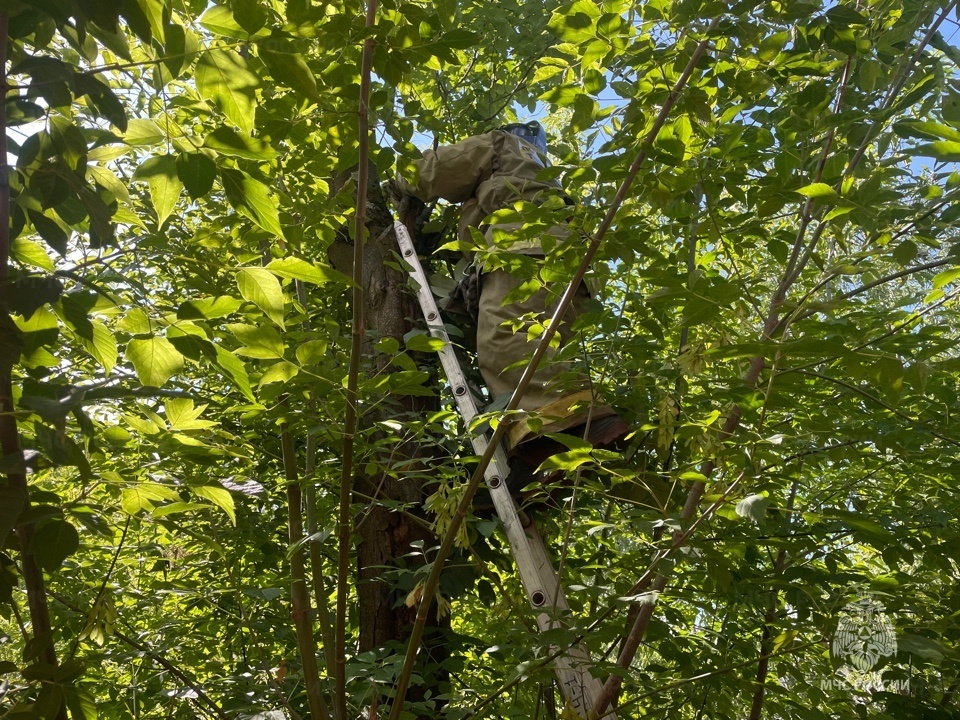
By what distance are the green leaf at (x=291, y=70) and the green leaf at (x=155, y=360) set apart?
43 centimetres

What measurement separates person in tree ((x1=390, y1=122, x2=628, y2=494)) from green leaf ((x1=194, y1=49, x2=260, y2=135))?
1107 mm

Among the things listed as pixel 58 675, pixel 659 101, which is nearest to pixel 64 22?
pixel 58 675

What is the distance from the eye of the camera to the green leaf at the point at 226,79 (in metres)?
1.04

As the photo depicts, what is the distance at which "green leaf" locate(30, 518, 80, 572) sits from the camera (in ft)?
3.32

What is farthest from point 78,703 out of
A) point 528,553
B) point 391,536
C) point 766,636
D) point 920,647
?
point 766,636

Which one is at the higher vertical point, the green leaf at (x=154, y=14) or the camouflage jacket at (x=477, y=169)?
the camouflage jacket at (x=477, y=169)

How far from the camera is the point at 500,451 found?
122 inches

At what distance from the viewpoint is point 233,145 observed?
1089 mm

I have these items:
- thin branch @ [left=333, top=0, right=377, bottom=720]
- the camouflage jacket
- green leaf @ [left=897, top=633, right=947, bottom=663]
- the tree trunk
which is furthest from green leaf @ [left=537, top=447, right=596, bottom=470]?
the camouflage jacket

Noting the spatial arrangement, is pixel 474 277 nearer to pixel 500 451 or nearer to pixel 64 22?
pixel 500 451

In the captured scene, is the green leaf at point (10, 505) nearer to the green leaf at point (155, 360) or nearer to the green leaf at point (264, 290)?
the green leaf at point (155, 360)

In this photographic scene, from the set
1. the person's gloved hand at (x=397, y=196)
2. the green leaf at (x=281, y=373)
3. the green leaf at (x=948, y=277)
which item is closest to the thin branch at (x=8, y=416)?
the green leaf at (x=281, y=373)

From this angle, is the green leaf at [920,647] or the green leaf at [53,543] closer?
the green leaf at [53,543]

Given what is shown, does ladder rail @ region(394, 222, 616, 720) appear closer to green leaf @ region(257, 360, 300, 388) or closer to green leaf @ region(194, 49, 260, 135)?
green leaf @ region(257, 360, 300, 388)
